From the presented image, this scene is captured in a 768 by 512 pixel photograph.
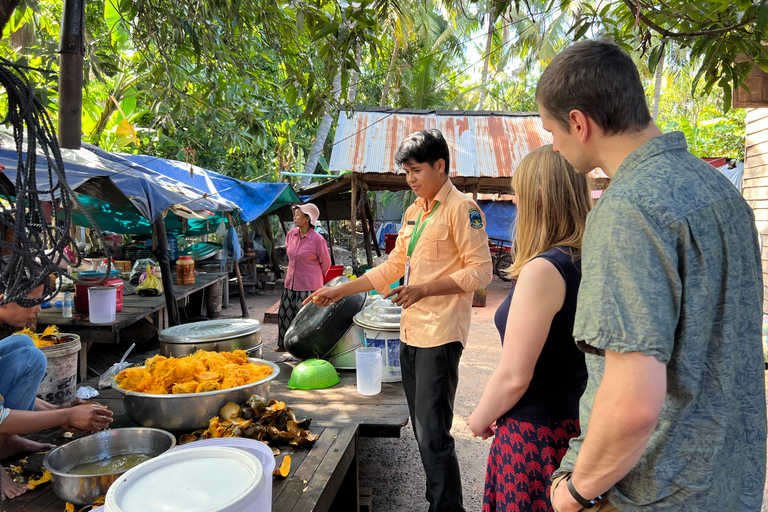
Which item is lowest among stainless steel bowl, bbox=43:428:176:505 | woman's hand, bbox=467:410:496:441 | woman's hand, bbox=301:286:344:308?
stainless steel bowl, bbox=43:428:176:505

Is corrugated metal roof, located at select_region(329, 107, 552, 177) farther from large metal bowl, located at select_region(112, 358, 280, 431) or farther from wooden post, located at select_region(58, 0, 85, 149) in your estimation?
wooden post, located at select_region(58, 0, 85, 149)

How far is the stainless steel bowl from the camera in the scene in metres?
1.74

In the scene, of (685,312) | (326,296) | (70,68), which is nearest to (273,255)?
(326,296)

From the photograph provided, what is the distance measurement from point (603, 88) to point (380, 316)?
261 cm

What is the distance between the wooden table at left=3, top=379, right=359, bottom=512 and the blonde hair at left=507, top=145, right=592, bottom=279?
1.16 m

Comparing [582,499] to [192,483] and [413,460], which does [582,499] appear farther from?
[413,460]

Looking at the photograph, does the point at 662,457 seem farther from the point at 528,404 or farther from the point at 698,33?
the point at 698,33

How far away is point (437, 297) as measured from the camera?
8.25 ft

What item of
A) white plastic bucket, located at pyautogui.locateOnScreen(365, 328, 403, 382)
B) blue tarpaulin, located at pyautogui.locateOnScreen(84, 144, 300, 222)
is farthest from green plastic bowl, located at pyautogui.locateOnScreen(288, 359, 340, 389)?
blue tarpaulin, located at pyautogui.locateOnScreen(84, 144, 300, 222)

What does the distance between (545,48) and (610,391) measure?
75.0 feet

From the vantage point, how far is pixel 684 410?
0.93m

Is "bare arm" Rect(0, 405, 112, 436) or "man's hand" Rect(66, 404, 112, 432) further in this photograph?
"man's hand" Rect(66, 404, 112, 432)

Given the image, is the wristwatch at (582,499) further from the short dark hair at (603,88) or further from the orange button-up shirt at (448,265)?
the orange button-up shirt at (448,265)

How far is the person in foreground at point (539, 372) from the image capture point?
153cm
